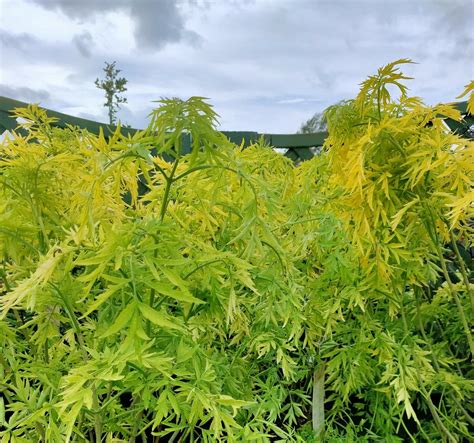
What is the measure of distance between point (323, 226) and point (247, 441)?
53 centimetres

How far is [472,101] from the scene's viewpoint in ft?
3.36

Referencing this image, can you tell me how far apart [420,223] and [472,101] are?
0.29 m

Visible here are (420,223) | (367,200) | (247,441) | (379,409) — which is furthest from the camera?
(379,409)

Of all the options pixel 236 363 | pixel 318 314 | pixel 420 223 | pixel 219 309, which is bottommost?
pixel 236 363

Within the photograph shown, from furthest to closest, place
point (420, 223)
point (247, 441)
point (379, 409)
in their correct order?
point (379, 409) → point (420, 223) → point (247, 441)

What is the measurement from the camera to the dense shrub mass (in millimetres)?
665

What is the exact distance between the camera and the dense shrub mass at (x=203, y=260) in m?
0.66

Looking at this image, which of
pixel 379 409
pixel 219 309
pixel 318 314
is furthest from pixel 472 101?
pixel 379 409

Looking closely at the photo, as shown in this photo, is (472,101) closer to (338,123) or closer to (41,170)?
(338,123)

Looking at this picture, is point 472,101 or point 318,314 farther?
point 318,314

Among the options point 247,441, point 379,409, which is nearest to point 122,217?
point 247,441

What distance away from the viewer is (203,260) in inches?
29.1

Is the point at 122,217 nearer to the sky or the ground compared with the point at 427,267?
nearer to the sky

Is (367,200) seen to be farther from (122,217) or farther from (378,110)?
(122,217)
